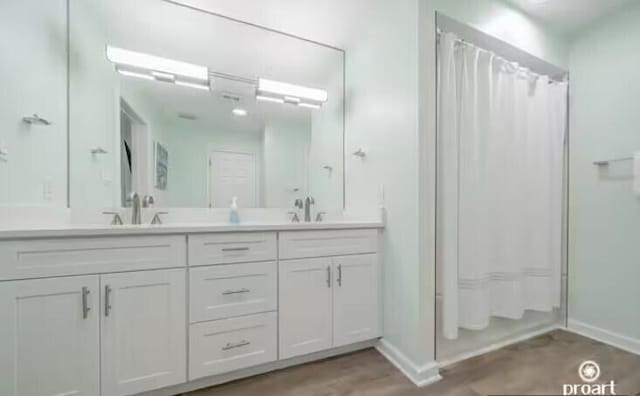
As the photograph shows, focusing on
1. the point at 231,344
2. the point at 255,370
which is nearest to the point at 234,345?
the point at 231,344

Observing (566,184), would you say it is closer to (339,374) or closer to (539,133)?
(539,133)

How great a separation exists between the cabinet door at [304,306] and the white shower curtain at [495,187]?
71 centimetres

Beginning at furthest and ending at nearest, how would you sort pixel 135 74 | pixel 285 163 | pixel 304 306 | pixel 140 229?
pixel 285 163, pixel 135 74, pixel 304 306, pixel 140 229

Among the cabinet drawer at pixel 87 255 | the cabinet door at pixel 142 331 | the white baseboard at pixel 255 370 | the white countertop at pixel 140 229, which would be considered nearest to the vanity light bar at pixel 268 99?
the white countertop at pixel 140 229

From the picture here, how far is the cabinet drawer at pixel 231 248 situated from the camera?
136 cm

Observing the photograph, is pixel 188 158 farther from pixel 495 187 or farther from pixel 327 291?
pixel 495 187

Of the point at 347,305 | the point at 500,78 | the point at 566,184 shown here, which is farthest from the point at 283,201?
the point at 566,184

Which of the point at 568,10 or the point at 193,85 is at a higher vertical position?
the point at 568,10

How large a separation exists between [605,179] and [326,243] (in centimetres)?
207

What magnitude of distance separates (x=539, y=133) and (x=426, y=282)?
1.44 metres

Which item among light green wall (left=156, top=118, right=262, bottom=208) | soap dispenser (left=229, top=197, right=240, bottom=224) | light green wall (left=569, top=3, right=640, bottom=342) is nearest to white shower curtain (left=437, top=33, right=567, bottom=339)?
light green wall (left=569, top=3, right=640, bottom=342)

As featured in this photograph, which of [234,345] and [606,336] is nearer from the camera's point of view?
[234,345]

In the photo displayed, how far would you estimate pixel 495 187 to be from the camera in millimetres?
1720

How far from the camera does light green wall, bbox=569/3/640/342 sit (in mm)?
1738
